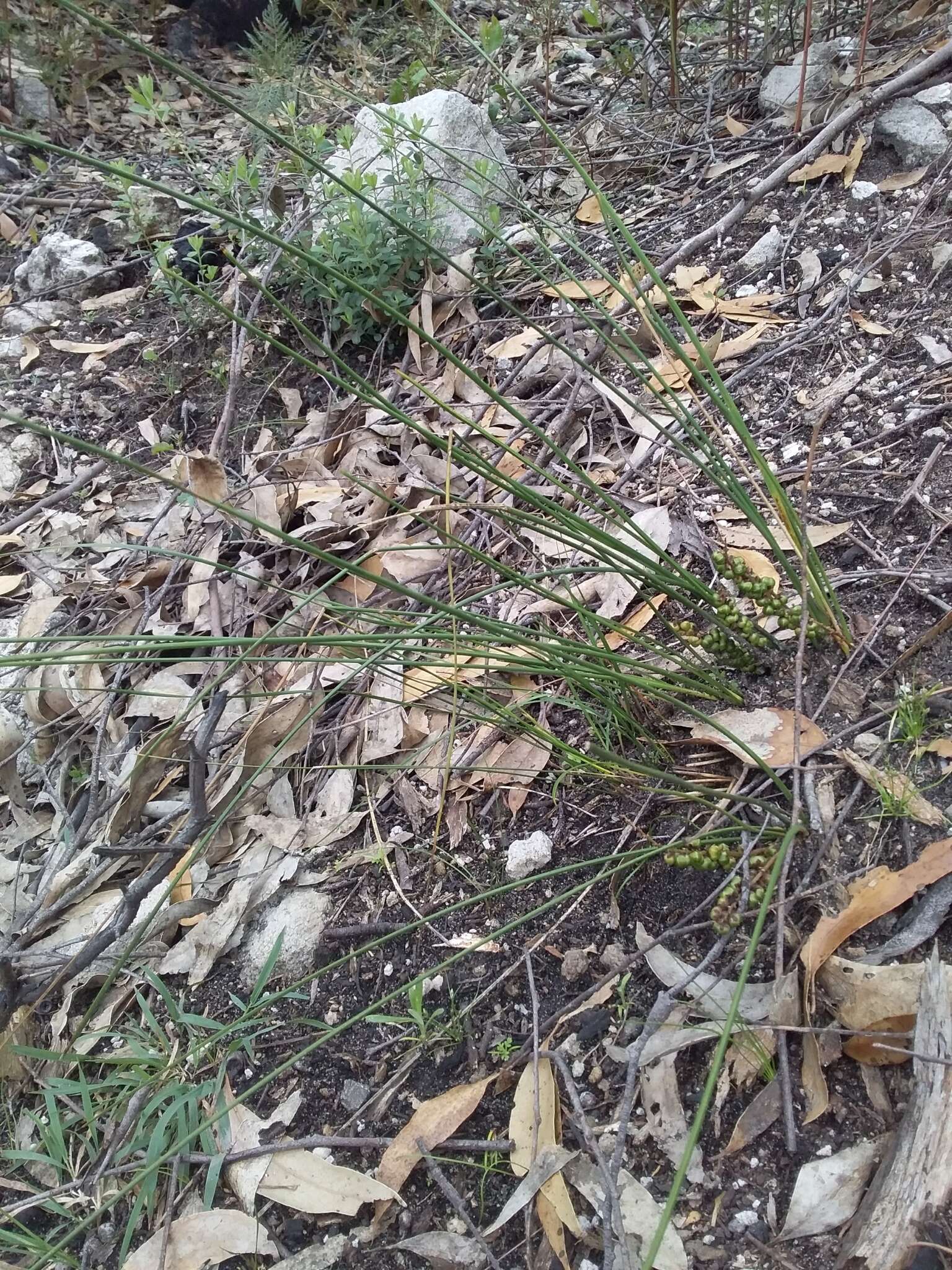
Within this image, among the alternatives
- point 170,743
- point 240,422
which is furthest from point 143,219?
point 170,743

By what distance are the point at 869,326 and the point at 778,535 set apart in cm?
51

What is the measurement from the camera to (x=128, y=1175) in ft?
3.36

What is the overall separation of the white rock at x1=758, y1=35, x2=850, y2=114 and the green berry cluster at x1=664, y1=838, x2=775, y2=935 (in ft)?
6.12

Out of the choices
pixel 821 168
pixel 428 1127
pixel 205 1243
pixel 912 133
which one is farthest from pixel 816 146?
pixel 205 1243

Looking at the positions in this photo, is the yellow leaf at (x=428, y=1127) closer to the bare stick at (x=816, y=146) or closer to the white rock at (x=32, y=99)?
the bare stick at (x=816, y=146)

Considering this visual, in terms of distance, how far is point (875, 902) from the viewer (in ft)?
2.93

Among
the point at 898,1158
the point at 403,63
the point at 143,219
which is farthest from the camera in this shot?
the point at 403,63

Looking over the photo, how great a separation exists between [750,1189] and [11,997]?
925 mm

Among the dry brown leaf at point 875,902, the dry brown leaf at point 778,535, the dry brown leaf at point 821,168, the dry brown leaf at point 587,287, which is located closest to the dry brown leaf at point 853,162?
the dry brown leaf at point 821,168

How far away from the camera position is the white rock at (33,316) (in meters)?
2.45

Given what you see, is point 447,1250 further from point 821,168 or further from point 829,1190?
point 821,168

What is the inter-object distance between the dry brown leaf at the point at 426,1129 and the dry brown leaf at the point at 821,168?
1.82 meters

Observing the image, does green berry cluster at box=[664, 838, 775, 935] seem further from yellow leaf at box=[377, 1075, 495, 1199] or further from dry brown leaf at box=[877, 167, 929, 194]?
dry brown leaf at box=[877, 167, 929, 194]

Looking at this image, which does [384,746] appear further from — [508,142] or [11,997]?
[508,142]
